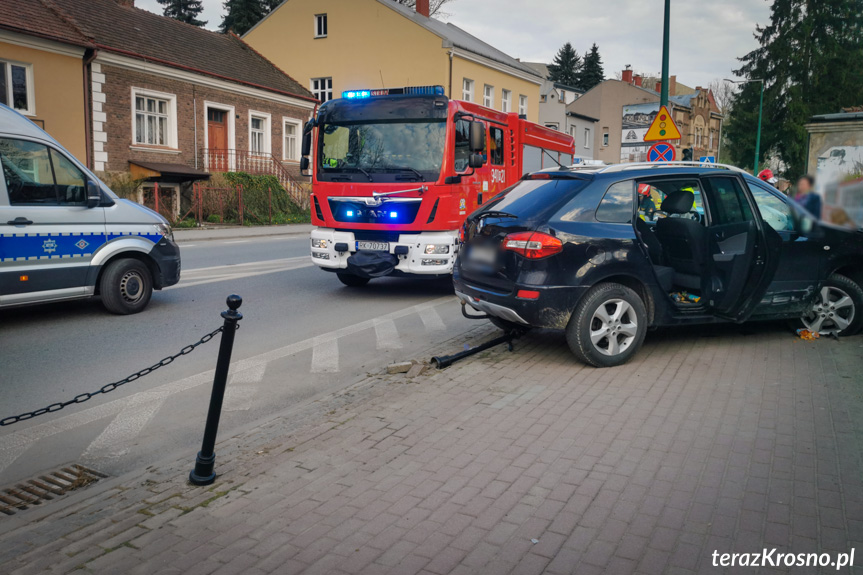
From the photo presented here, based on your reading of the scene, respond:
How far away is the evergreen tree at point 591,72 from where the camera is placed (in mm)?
92000

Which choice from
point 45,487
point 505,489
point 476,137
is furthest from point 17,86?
point 505,489

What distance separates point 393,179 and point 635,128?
64.1m

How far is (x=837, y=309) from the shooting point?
7371 millimetres

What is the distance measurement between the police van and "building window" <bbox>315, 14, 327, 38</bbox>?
37686 mm

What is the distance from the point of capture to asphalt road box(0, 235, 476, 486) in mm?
5094

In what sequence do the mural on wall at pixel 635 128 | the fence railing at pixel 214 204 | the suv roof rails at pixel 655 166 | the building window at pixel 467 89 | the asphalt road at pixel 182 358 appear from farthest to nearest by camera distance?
the mural on wall at pixel 635 128 → the building window at pixel 467 89 → the fence railing at pixel 214 204 → the suv roof rails at pixel 655 166 → the asphalt road at pixel 182 358

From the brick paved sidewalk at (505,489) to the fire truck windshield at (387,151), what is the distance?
5045 mm

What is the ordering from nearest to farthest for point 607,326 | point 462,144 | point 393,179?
point 607,326 < point 393,179 < point 462,144

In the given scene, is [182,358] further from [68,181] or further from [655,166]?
[655,166]

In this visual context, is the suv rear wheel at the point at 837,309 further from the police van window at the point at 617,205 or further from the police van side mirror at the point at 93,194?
the police van side mirror at the point at 93,194

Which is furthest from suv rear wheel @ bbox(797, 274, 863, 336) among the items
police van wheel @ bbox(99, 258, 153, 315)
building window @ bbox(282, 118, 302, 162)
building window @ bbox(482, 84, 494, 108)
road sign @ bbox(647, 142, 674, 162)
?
building window @ bbox(482, 84, 494, 108)

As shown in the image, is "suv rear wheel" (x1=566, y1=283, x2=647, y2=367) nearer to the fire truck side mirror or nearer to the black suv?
the black suv

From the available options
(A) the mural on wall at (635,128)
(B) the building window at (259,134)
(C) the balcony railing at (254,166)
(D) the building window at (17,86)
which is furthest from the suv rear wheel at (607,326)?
(A) the mural on wall at (635,128)

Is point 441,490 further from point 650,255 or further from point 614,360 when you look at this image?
point 650,255
